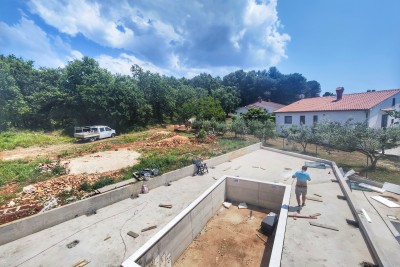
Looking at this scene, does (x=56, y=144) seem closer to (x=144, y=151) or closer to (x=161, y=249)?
(x=144, y=151)

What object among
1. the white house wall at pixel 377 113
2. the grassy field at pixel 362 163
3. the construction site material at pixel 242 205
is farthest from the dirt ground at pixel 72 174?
the white house wall at pixel 377 113

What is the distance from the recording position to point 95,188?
932cm

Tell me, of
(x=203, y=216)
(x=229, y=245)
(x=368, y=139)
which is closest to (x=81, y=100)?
(x=203, y=216)

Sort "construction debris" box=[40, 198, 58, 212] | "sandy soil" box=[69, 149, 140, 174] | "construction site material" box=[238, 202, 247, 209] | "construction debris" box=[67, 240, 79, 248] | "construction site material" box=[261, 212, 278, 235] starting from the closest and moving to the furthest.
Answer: "construction debris" box=[67, 240, 79, 248] → "construction debris" box=[40, 198, 58, 212] → "construction site material" box=[261, 212, 278, 235] → "construction site material" box=[238, 202, 247, 209] → "sandy soil" box=[69, 149, 140, 174]

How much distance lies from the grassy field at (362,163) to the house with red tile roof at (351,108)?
4.57 metres

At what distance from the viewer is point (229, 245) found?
25.2 feet

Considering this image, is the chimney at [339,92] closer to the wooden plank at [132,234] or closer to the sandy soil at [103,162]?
the sandy soil at [103,162]

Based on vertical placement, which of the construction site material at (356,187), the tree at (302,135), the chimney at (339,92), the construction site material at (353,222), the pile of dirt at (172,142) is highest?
the chimney at (339,92)

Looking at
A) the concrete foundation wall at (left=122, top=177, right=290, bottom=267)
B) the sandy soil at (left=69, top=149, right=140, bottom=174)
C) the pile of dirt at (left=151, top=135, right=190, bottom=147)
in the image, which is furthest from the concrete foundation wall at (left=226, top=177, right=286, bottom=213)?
the pile of dirt at (left=151, top=135, right=190, bottom=147)

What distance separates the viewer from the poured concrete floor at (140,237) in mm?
5562

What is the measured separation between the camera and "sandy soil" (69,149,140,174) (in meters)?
12.2

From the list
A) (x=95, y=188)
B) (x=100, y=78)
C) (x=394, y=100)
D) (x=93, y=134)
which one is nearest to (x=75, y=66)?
(x=100, y=78)

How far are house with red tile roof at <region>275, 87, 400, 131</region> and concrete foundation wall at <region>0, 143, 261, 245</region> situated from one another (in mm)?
19926

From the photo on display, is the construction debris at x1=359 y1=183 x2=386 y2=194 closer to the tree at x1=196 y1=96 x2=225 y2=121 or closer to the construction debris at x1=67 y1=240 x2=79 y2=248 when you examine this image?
the construction debris at x1=67 y1=240 x2=79 y2=248
